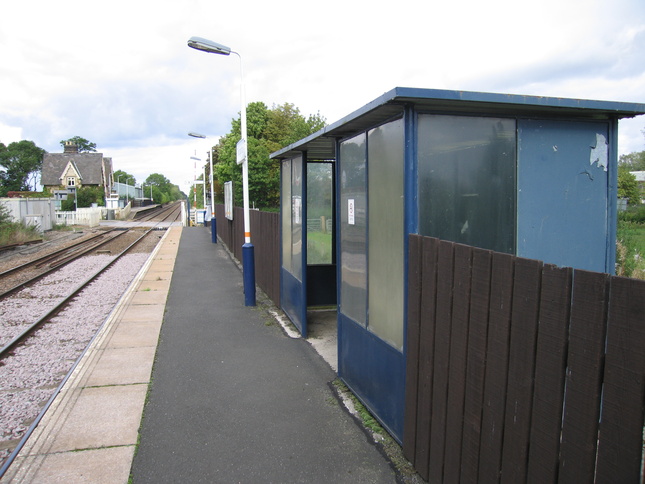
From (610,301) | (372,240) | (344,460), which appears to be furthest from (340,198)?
(610,301)

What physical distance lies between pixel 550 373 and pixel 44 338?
8.05 m

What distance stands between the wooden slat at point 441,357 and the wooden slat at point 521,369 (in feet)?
2.11

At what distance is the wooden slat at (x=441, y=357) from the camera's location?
3271mm

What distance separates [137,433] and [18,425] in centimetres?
147

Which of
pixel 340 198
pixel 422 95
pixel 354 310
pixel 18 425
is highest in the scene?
pixel 422 95

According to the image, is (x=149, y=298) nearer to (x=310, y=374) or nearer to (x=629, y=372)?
(x=310, y=374)

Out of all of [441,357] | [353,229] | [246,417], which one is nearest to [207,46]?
[353,229]

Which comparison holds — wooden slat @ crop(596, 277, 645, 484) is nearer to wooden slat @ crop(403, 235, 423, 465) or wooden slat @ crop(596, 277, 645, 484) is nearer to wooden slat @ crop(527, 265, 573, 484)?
wooden slat @ crop(527, 265, 573, 484)

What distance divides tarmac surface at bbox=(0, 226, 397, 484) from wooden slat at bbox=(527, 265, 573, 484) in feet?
5.10

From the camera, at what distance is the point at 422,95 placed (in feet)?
11.6

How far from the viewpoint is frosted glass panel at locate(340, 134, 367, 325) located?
4855 millimetres

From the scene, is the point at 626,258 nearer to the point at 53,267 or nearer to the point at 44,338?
the point at 44,338

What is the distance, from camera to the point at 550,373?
238 centimetres

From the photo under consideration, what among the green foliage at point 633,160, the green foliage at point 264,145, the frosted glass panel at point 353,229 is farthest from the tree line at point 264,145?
the green foliage at point 633,160
